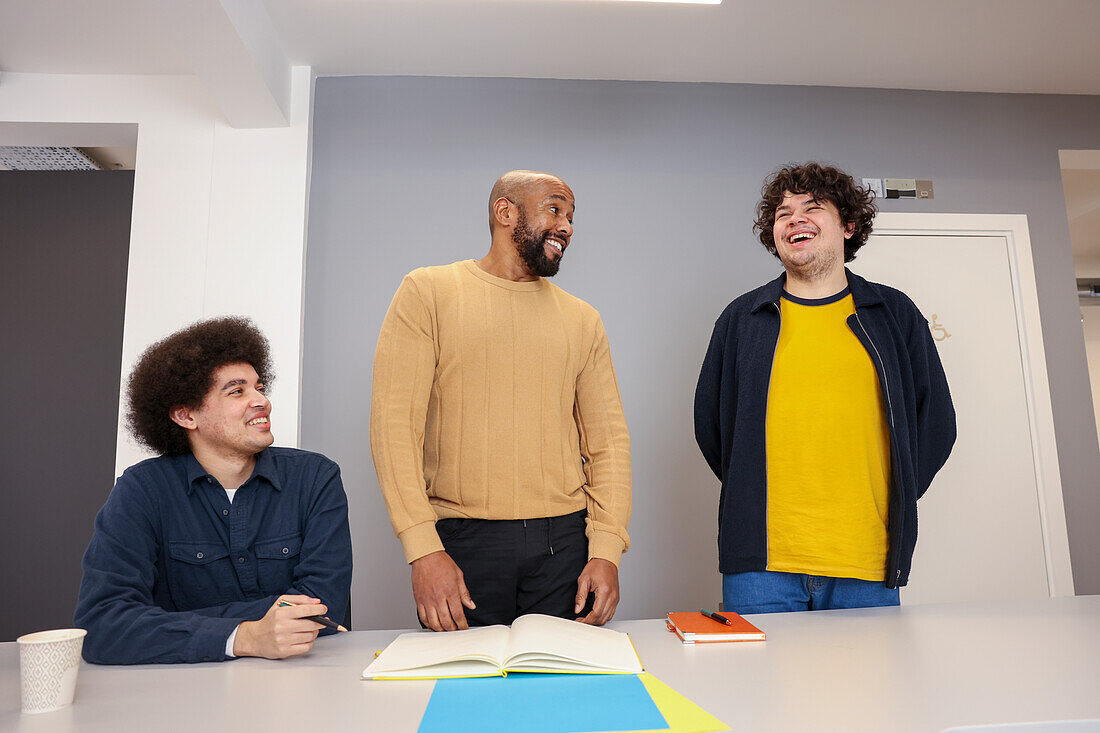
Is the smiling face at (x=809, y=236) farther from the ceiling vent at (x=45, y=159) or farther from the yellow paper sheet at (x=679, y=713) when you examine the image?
the ceiling vent at (x=45, y=159)

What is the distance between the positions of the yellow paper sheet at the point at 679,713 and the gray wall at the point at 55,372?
3.77 meters

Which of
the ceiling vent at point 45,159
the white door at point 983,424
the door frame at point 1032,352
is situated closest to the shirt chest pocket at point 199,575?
the white door at point 983,424

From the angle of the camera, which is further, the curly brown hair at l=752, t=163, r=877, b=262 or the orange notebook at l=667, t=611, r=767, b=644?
the curly brown hair at l=752, t=163, r=877, b=262

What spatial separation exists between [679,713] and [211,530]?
3.41 ft

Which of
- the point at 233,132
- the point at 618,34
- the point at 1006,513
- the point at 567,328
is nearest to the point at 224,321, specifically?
the point at 567,328

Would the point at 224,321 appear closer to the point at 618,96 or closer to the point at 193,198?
the point at 193,198

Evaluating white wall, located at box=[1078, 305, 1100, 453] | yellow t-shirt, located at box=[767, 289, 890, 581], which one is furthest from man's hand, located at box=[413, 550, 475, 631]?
white wall, located at box=[1078, 305, 1100, 453]

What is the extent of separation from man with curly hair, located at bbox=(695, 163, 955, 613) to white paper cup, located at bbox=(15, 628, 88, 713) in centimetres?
135

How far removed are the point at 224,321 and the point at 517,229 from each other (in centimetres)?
77

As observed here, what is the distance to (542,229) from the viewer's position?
6.32 feet

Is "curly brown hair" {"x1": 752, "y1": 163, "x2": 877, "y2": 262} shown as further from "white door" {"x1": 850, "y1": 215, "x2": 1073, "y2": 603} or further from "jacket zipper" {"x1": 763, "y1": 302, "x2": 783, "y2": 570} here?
"white door" {"x1": 850, "y1": 215, "x2": 1073, "y2": 603}

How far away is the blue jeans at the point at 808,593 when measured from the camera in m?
1.72

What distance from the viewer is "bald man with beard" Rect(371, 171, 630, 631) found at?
1.71 meters

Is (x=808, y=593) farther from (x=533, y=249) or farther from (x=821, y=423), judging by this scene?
(x=533, y=249)
